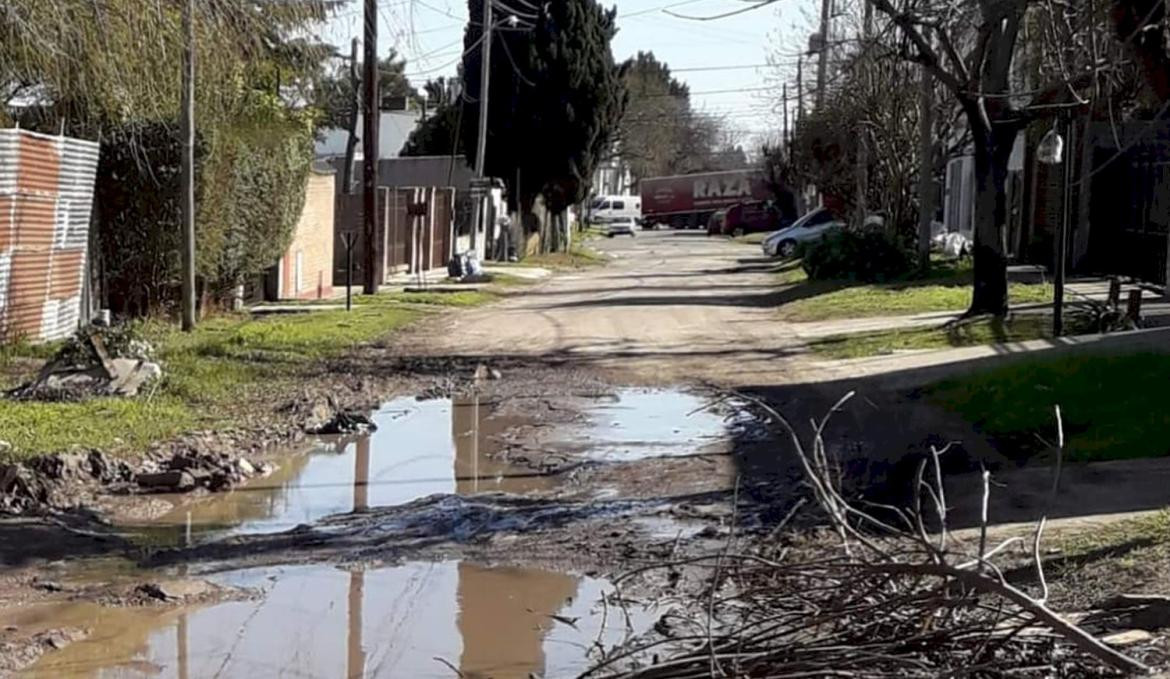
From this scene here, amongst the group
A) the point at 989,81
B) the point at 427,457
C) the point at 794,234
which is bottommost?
the point at 427,457

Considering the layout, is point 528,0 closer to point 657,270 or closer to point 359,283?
point 657,270

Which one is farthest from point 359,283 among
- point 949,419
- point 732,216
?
point 732,216

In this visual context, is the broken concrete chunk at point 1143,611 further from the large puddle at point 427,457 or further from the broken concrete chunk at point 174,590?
the large puddle at point 427,457

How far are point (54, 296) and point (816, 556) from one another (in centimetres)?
1255

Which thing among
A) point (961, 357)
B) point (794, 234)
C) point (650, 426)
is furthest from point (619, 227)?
point (650, 426)

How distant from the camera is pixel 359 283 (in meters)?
34.8

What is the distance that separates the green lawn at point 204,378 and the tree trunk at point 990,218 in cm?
886

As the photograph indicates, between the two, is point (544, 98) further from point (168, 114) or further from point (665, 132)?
point (665, 132)

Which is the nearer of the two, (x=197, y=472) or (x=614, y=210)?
(x=197, y=472)

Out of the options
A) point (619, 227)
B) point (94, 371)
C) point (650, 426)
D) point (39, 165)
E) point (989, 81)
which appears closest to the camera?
point (650, 426)

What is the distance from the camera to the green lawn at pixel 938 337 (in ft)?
65.6

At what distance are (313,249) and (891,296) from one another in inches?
442

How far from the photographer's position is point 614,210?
97.0 m

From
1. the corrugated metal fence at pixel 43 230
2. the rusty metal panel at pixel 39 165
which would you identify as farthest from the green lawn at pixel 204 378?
the rusty metal panel at pixel 39 165
